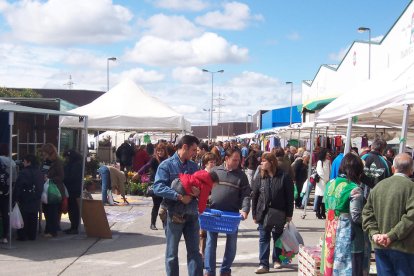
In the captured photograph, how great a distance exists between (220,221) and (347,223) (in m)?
1.69

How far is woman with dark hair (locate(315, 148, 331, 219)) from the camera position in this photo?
13633 millimetres

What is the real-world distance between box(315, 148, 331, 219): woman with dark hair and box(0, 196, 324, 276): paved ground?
1355 mm

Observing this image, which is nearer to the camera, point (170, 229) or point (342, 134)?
point (170, 229)

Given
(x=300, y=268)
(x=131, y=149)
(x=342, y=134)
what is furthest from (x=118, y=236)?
(x=342, y=134)

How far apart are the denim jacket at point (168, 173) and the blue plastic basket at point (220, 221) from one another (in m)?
1.07

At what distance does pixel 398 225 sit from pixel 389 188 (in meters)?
0.35

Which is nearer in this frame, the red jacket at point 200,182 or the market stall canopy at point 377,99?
the red jacket at point 200,182

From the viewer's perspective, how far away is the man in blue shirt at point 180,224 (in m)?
6.16

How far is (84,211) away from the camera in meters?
10.8

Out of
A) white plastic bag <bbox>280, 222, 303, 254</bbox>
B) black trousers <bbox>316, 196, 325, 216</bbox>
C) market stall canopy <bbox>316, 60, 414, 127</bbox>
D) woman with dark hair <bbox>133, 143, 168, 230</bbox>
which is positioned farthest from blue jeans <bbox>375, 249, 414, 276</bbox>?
black trousers <bbox>316, 196, 325, 216</bbox>

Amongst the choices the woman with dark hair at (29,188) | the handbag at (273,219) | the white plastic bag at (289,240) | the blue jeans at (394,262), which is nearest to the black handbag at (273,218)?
the handbag at (273,219)

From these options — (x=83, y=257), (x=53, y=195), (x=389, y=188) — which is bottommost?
(x=83, y=257)

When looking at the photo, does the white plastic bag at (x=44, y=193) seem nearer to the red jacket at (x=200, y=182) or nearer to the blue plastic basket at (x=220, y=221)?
the blue plastic basket at (x=220, y=221)

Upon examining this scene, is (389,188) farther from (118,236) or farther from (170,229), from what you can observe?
(118,236)
